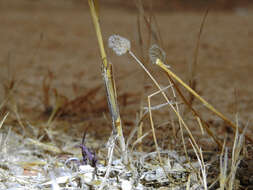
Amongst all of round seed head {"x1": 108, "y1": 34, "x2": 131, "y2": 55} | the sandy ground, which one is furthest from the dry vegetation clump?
the sandy ground

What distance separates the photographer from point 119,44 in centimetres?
72

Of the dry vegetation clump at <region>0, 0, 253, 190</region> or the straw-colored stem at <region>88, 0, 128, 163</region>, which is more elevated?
the straw-colored stem at <region>88, 0, 128, 163</region>

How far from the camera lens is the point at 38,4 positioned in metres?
4.53

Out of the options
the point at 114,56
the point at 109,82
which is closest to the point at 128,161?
the point at 109,82

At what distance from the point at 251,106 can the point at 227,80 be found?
466 millimetres

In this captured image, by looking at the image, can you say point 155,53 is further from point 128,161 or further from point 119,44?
point 128,161

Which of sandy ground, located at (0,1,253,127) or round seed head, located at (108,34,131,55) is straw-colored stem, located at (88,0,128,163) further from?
sandy ground, located at (0,1,253,127)

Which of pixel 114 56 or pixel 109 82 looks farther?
pixel 114 56

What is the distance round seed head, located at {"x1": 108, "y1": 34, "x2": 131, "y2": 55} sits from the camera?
0.72 m

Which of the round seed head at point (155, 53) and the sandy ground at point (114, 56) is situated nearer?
the round seed head at point (155, 53)

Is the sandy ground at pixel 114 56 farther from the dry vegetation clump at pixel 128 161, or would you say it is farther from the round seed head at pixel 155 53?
the round seed head at pixel 155 53

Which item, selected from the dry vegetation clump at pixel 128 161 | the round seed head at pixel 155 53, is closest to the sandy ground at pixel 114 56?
the dry vegetation clump at pixel 128 161

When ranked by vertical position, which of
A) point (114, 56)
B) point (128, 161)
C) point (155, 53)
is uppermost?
point (155, 53)

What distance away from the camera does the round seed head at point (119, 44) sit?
0.72m
